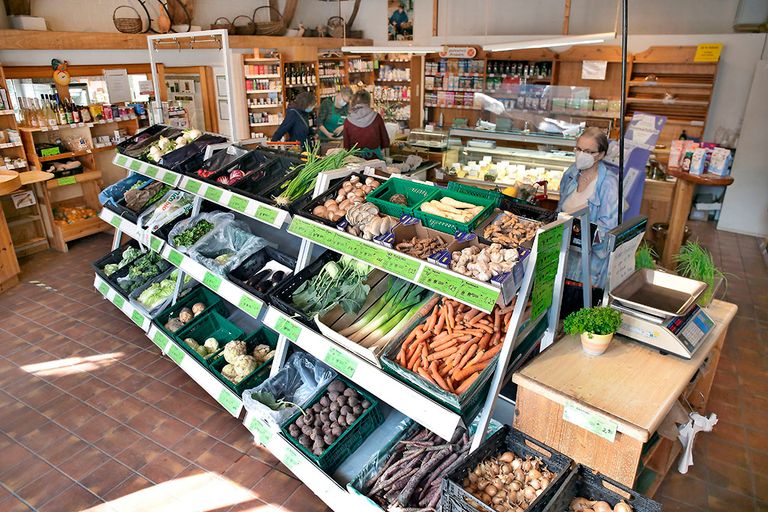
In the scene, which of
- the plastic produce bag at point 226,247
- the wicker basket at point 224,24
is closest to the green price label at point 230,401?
the plastic produce bag at point 226,247

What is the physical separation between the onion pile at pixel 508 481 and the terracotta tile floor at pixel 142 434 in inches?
47.9

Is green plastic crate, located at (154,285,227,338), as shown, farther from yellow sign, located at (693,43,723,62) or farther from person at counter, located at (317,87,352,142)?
yellow sign, located at (693,43,723,62)

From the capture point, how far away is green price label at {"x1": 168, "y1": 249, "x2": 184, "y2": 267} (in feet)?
12.7

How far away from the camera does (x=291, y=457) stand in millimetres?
2791

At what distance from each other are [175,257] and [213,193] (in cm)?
61

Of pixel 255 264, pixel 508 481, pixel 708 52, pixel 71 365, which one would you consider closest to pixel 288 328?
pixel 255 264

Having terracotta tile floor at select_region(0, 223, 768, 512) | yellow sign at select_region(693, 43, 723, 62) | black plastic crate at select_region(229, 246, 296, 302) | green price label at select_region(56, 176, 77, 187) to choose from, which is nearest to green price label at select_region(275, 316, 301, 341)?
black plastic crate at select_region(229, 246, 296, 302)

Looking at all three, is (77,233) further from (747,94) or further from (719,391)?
(747,94)

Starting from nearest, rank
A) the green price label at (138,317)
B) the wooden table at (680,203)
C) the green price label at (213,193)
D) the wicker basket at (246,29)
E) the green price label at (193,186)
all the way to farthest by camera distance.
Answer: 1. the green price label at (213,193)
2. the green price label at (193,186)
3. the green price label at (138,317)
4. the wooden table at (680,203)
5. the wicker basket at (246,29)

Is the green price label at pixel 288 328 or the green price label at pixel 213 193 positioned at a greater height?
the green price label at pixel 213 193

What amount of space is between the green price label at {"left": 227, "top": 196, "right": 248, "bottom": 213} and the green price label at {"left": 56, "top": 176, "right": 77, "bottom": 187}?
14.6 ft

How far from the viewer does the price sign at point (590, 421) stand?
6.29ft

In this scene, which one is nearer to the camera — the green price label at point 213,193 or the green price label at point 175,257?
the green price label at point 213,193

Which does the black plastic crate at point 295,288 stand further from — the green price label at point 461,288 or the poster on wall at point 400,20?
the poster on wall at point 400,20
